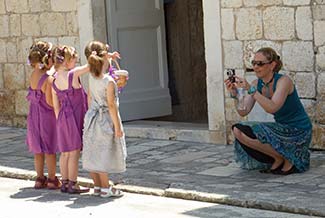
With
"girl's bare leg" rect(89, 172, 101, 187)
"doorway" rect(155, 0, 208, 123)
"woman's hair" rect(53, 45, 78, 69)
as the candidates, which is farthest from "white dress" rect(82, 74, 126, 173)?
"doorway" rect(155, 0, 208, 123)

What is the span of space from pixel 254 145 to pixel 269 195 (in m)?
0.93

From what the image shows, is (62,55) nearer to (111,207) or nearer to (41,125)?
(41,125)

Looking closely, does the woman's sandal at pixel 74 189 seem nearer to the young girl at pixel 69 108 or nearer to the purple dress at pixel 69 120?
the young girl at pixel 69 108

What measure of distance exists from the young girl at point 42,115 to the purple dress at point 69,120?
0.31 metres

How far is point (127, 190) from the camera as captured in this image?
26.3 feet

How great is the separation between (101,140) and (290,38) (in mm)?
2670

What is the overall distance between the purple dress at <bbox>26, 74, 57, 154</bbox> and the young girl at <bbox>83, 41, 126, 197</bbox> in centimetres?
75

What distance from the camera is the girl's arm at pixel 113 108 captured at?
7.53 meters

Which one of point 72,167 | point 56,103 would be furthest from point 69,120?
point 72,167

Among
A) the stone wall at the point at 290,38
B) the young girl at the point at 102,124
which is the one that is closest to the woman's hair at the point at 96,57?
the young girl at the point at 102,124

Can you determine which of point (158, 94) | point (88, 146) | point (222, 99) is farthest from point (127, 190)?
point (158, 94)

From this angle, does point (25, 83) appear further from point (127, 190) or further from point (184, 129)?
point (127, 190)

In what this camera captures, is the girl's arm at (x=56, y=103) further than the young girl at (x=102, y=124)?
Yes

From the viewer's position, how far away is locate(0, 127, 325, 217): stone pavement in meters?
7.10
